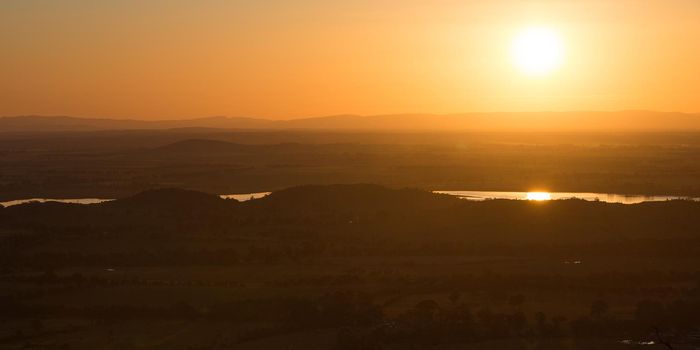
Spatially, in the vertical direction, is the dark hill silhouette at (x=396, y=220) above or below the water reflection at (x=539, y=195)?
above

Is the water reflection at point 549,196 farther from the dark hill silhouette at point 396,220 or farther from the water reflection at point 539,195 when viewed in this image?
the dark hill silhouette at point 396,220

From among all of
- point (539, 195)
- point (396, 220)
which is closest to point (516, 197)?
point (539, 195)

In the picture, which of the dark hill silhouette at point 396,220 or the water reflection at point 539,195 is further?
the water reflection at point 539,195

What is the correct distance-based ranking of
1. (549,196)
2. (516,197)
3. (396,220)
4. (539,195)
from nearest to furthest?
(396,220) < (516,197) < (549,196) < (539,195)

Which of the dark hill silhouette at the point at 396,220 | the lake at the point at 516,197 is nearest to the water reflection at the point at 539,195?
the lake at the point at 516,197

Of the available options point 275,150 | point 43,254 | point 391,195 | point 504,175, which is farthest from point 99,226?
point 275,150

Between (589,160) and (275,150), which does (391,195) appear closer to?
(589,160)

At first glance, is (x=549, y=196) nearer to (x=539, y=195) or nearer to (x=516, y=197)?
(x=539, y=195)

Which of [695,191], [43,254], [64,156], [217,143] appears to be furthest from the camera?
[217,143]

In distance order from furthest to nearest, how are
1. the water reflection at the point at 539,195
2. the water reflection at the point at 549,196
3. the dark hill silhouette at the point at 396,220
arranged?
the water reflection at the point at 539,195 < the water reflection at the point at 549,196 < the dark hill silhouette at the point at 396,220

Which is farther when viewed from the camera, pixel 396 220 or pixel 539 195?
pixel 539 195

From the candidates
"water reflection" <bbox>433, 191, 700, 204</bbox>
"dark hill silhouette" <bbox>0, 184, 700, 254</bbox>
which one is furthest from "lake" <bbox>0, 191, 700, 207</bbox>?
"dark hill silhouette" <bbox>0, 184, 700, 254</bbox>
